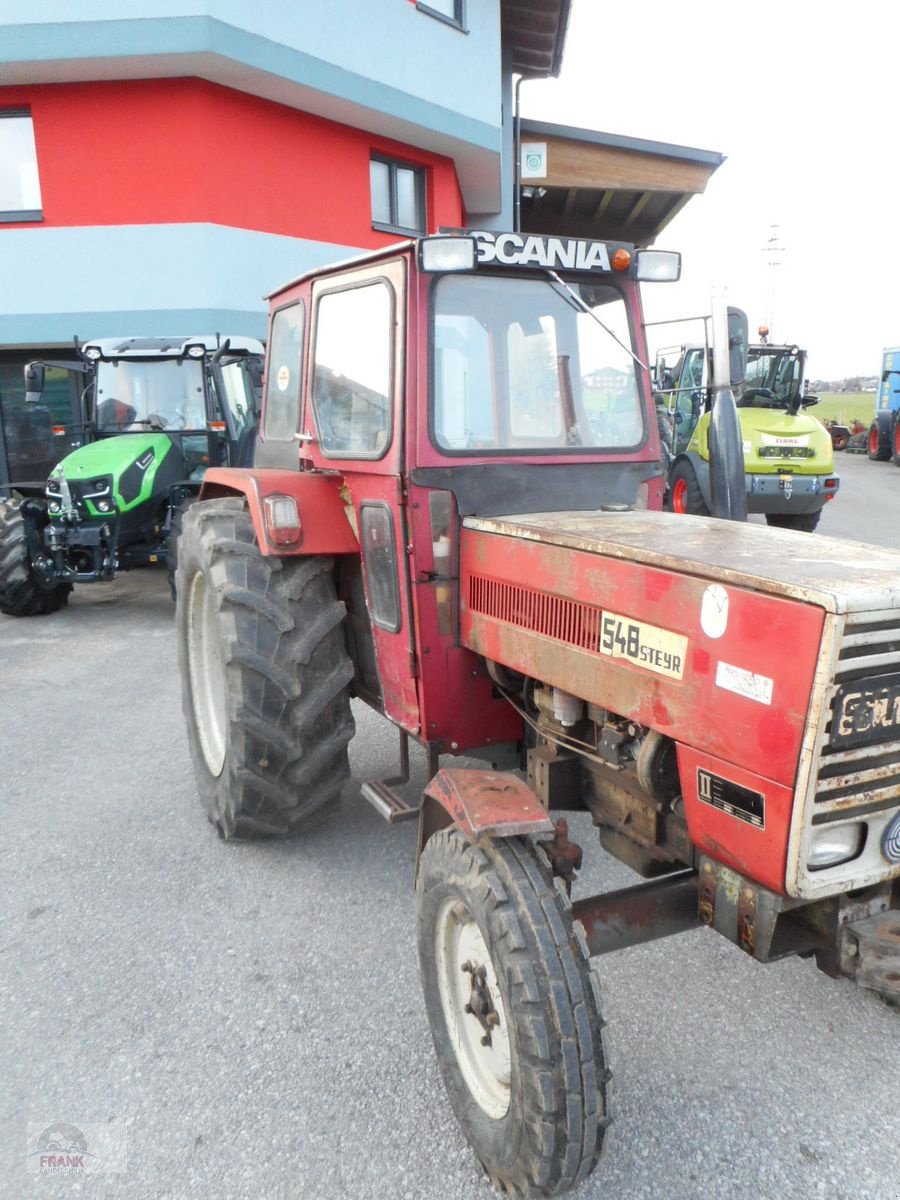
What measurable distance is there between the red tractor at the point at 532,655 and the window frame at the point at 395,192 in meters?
8.49

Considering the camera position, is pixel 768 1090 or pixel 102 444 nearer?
pixel 768 1090

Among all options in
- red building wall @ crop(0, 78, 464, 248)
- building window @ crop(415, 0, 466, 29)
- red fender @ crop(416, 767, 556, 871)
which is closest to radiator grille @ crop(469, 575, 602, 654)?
red fender @ crop(416, 767, 556, 871)

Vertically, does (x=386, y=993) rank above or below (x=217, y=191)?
below

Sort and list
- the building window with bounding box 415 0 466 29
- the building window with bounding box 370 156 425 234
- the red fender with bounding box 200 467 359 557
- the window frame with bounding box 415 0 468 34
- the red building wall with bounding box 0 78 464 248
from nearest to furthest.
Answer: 1. the red fender with bounding box 200 467 359 557
2. the red building wall with bounding box 0 78 464 248
3. the window frame with bounding box 415 0 468 34
4. the building window with bounding box 415 0 466 29
5. the building window with bounding box 370 156 425 234

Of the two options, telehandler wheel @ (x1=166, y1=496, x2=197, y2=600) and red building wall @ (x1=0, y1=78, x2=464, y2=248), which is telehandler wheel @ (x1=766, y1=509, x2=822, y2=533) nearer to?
telehandler wheel @ (x1=166, y1=496, x2=197, y2=600)

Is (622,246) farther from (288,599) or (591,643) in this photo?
(288,599)

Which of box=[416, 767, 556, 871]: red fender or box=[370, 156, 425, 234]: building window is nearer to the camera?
box=[416, 767, 556, 871]: red fender

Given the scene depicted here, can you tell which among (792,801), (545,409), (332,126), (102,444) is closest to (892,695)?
(792,801)

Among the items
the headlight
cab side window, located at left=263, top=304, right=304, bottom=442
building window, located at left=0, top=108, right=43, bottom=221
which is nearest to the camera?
the headlight

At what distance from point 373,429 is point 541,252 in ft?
2.41

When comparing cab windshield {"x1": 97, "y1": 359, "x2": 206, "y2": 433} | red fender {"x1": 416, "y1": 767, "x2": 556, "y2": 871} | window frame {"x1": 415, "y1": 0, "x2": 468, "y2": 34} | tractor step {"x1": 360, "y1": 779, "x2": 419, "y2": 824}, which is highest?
window frame {"x1": 415, "y1": 0, "x2": 468, "y2": 34}

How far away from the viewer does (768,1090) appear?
222cm

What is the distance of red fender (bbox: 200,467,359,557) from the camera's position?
307cm

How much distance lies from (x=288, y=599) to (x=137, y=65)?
8.27 meters
